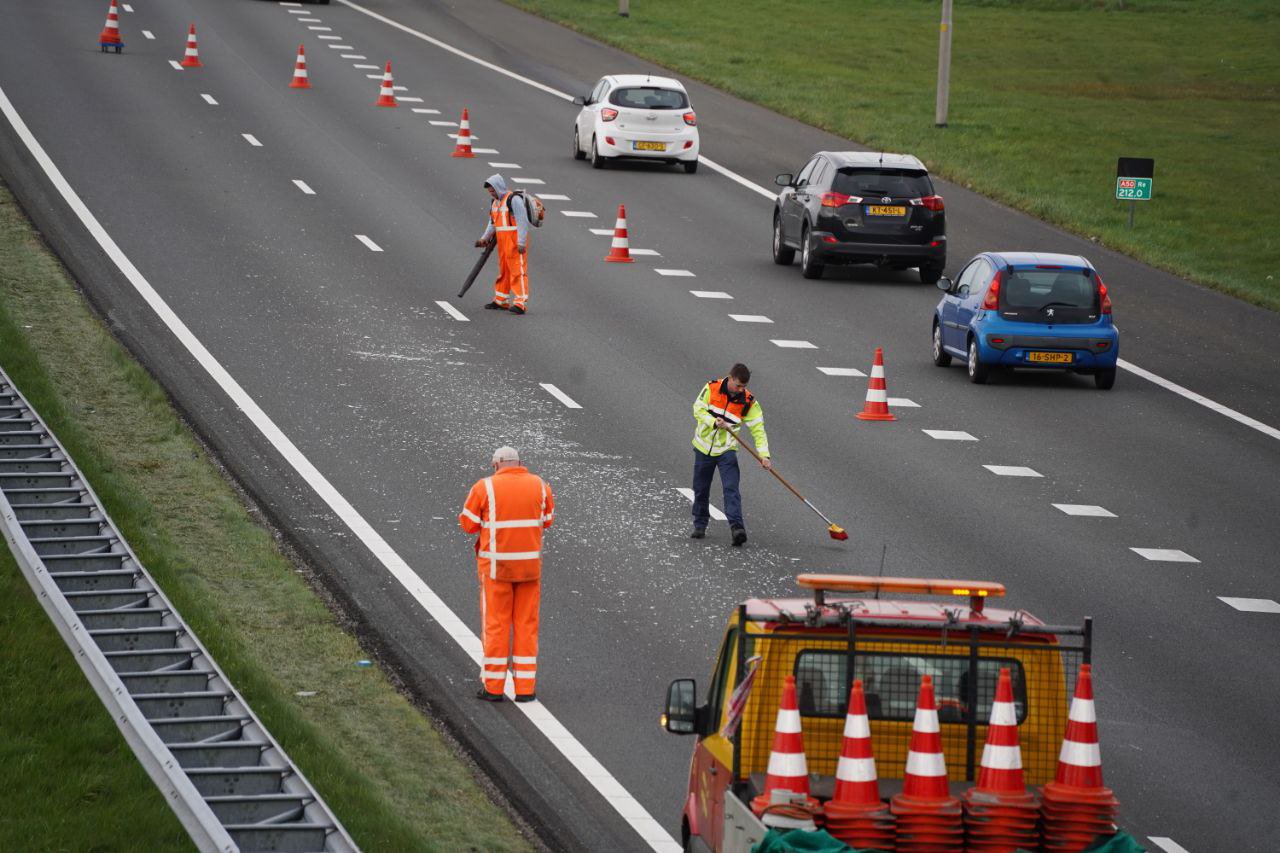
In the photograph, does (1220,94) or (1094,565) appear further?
(1220,94)

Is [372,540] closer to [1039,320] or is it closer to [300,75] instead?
[1039,320]

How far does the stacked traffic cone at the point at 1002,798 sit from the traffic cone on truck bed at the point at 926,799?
0.07 meters

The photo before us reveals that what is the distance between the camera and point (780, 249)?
103ft

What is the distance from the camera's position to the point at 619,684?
14.0 meters

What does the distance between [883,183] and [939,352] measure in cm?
548

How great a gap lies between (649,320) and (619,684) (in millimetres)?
13203

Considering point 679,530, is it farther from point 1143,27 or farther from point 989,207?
point 1143,27

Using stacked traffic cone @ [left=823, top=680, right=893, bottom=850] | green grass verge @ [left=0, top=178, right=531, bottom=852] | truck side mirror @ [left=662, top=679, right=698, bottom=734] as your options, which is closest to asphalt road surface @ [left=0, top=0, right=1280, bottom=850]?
green grass verge @ [left=0, top=178, right=531, bottom=852]

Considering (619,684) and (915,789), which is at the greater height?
(915,789)

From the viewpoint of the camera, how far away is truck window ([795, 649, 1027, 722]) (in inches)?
364

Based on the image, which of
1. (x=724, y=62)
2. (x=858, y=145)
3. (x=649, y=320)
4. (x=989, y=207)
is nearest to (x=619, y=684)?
(x=649, y=320)

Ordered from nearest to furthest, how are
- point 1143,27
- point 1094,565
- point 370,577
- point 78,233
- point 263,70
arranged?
point 370,577
point 1094,565
point 78,233
point 263,70
point 1143,27

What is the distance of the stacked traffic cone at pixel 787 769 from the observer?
8469 millimetres

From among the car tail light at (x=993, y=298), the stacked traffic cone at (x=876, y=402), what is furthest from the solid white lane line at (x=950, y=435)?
the car tail light at (x=993, y=298)
